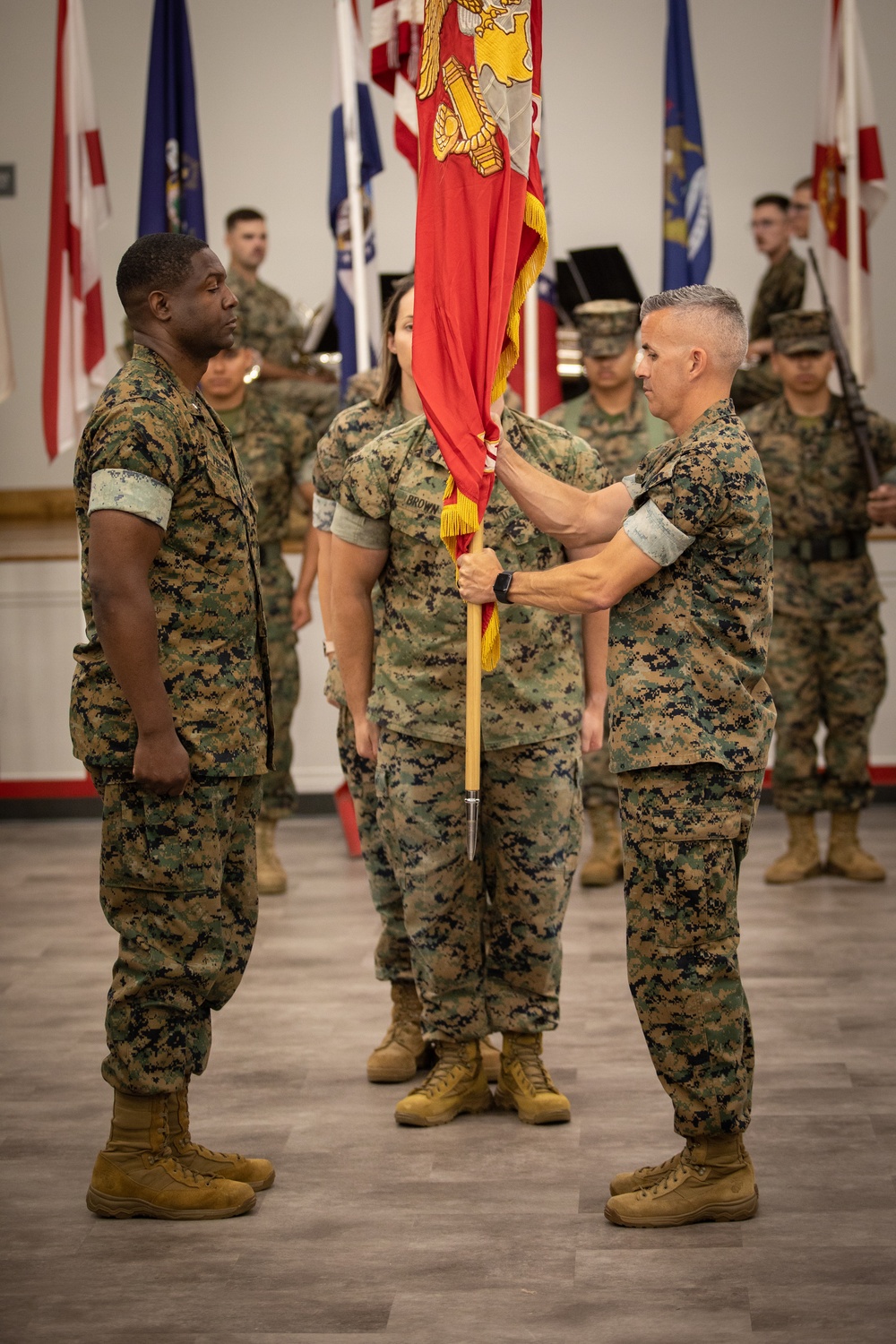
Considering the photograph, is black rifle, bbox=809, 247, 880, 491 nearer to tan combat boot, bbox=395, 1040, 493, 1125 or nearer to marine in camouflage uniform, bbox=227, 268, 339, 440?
tan combat boot, bbox=395, 1040, 493, 1125

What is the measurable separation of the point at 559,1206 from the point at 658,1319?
1.51 feet

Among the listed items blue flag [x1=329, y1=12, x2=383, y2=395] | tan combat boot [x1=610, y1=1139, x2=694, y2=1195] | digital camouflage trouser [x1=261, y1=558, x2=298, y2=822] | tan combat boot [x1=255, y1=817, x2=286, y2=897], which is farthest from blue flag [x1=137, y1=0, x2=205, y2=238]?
tan combat boot [x1=610, y1=1139, x2=694, y2=1195]

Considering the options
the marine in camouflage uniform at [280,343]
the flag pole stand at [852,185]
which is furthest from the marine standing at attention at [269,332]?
the flag pole stand at [852,185]

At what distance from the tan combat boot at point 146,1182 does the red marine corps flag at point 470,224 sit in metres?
1.06

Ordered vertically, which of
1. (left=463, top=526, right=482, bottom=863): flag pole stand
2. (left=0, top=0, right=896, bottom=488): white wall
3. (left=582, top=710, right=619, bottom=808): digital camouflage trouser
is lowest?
(left=582, top=710, right=619, bottom=808): digital camouflage trouser

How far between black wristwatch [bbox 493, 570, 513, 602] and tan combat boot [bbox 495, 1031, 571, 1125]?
3.40 ft

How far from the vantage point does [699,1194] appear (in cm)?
288

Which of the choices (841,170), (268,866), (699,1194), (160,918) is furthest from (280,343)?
(699,1194)

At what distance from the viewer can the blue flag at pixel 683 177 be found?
6176 mm

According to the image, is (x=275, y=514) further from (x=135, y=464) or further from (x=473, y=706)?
(x=135, y=464)

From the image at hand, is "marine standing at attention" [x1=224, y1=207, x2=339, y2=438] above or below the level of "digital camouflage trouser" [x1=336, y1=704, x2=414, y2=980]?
above

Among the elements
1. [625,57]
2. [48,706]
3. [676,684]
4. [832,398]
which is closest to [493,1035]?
[676,684]

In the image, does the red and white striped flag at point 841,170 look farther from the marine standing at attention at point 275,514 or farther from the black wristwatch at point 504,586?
the black wristwatch at point 504,586

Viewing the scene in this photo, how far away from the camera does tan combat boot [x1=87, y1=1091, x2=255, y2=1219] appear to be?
2945 millimetres
